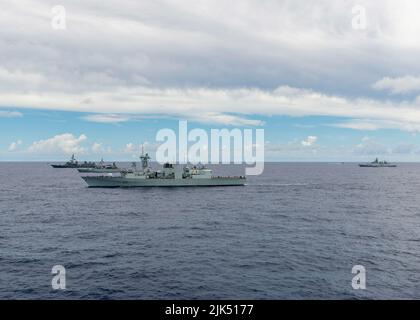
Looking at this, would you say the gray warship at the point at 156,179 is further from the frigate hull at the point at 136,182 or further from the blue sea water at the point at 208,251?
the blue sea water at the point at 208,251

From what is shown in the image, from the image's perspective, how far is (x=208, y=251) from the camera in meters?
41.4

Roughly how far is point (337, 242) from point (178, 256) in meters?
21.8

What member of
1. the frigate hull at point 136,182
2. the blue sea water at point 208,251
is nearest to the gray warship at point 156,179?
the frigate hull at point 136,182

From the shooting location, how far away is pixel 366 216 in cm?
6812

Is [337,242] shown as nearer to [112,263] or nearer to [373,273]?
[373,273]

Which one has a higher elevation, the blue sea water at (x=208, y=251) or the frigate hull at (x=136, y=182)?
the frigate hull at (x=136, y=182)

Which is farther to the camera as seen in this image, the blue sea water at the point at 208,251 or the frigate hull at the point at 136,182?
the frigate hull at the point at 136,182

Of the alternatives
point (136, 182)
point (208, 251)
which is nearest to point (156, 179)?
point (136, 182)

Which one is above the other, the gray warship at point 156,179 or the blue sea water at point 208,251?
the gray warship at point 156,179

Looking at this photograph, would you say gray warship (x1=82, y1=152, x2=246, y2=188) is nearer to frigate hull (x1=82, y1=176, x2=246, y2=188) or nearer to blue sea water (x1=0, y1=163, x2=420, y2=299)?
frigate hull (x1=82, y1=176, x2=246, y2=188)

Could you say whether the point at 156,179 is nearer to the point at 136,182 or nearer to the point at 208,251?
the point at 136,182

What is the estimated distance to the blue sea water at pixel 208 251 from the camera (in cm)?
2956

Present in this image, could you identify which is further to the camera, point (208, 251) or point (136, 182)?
point (136, 182)

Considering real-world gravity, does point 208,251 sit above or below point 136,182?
below
